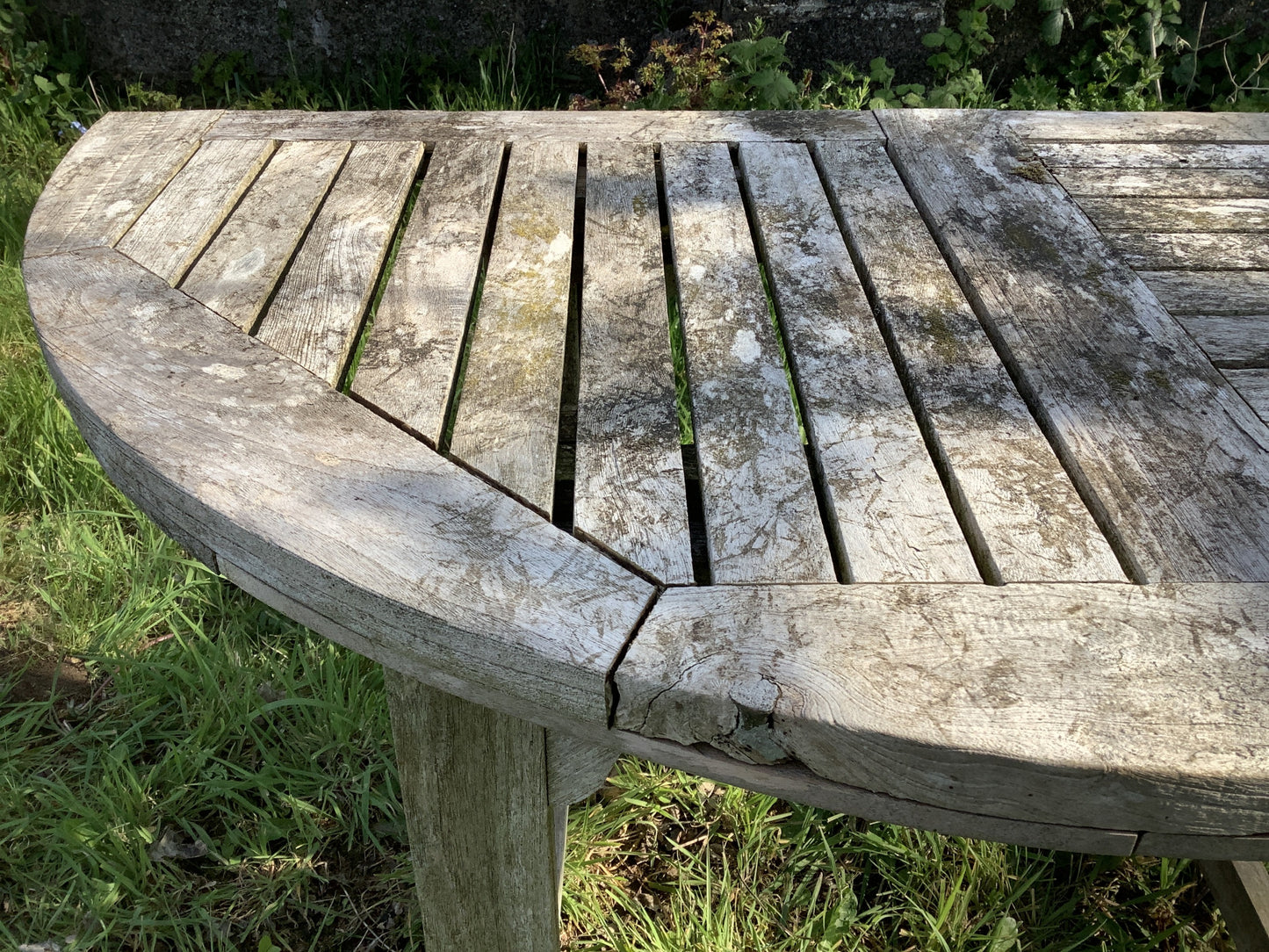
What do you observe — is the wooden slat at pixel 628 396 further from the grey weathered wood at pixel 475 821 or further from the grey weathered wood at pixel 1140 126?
the grey weathered wood at pixel 1140 126

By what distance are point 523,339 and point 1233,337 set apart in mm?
842

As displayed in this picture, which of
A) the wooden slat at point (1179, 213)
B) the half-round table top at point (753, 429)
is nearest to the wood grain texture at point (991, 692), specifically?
the half-round table top at point (753, 429)

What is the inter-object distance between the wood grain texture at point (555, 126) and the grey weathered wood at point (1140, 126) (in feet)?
0.94

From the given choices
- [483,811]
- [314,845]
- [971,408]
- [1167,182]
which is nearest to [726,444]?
[971,408]

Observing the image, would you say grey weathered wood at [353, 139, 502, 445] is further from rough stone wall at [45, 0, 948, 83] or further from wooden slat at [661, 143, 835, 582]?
rough stone wall at [45, 0, 948, 83]

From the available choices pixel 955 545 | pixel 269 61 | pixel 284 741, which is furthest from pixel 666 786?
pixel 269 61

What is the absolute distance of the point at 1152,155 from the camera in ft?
5.48

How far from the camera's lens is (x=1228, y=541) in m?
0.91

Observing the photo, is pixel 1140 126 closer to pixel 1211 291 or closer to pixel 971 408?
pixel 1211 291

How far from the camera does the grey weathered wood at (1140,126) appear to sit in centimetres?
171

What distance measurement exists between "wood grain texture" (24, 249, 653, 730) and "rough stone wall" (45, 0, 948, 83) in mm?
2621

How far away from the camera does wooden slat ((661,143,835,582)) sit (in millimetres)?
911

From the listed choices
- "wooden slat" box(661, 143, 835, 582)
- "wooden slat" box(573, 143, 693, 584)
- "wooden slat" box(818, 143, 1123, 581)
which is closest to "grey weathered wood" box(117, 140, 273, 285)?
"wooden slat" box(573, 143, 693, 584)

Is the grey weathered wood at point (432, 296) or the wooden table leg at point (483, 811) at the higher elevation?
the grey weathered wood at point (432, 296)
